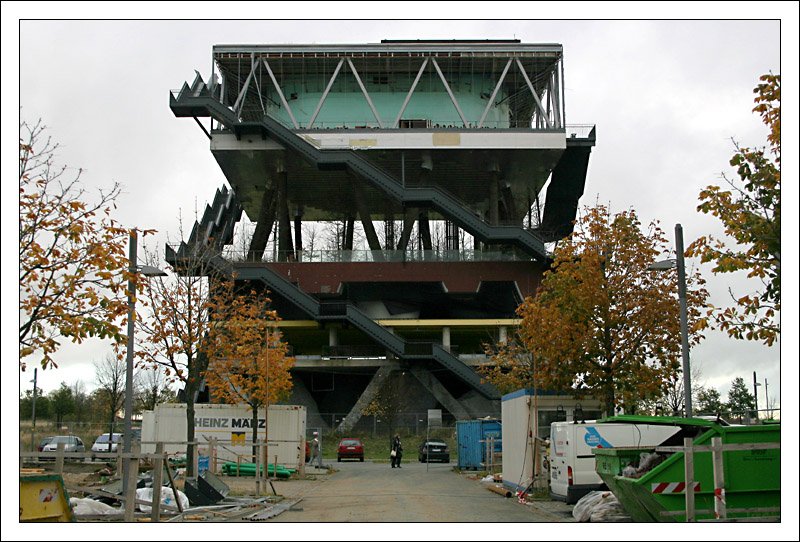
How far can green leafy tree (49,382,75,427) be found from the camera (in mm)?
66750

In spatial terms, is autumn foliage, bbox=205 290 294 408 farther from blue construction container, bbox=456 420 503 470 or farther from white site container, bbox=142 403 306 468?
blue construction container, bbox=456 420 503 470

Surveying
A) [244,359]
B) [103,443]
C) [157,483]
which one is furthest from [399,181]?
[157,483]

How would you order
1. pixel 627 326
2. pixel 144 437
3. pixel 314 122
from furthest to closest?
1. pixel 314 122
2. pixel 144 437
3. pixel 627 326

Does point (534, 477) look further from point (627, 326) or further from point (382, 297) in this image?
point (382, 297)

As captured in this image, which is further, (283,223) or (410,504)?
(283,223)

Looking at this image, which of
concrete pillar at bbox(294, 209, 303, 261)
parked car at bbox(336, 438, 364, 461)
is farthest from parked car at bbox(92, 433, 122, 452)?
concrete pillar at bbox(294, 209, 303, 261)

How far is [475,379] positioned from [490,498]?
117ft

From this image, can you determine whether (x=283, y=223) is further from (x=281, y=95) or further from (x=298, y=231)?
(x=281, y=95)

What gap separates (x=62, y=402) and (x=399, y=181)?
3067 centimetres

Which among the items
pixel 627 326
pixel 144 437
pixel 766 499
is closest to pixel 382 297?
pixel 144 437

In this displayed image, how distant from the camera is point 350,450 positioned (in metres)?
51.2

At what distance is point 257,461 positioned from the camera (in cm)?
2345

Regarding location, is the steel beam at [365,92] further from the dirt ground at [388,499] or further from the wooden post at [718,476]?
the wooden post at [718,476]

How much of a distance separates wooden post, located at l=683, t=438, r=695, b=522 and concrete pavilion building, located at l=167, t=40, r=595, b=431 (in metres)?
43.5
